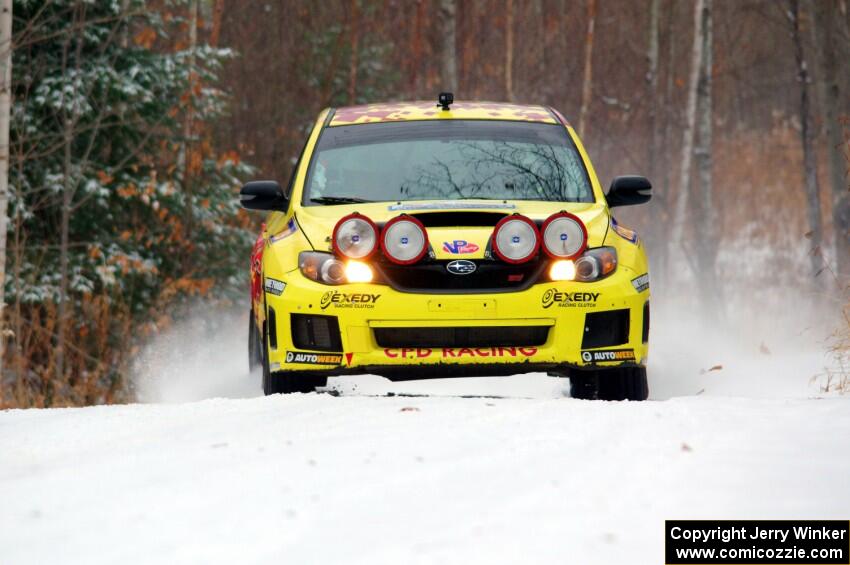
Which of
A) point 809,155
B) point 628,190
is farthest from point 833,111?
point 628,190

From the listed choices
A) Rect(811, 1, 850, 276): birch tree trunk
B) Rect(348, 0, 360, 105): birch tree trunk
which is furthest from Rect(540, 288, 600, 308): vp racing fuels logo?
Rect(348, 0, 360, 105): birch tree trunk

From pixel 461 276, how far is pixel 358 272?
521 mm

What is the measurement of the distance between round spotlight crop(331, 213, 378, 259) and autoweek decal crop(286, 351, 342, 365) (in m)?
0.52

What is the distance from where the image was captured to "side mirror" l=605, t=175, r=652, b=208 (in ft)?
25.3

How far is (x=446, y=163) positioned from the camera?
25.9 feet

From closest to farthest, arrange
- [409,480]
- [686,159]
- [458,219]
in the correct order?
1. [409,480]
2. [458,219]
3. [686,159]

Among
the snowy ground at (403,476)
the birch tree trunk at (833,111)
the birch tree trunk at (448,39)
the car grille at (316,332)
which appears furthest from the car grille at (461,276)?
the birch tree trunk at (448,39)

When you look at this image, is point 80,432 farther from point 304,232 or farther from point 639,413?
point 639,413

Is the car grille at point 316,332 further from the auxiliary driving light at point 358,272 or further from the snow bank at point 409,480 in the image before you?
the snow bank at point 409,480

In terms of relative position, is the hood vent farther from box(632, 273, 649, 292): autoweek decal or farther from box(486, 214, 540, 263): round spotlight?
box(632, 273, 649, 292): autoweek decal

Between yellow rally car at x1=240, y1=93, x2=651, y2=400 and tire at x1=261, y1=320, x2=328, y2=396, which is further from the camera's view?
tire at x1=261, y1=320, x2=328, y2=396

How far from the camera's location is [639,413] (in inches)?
227

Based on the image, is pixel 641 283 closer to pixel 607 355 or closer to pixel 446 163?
pixel 607 355

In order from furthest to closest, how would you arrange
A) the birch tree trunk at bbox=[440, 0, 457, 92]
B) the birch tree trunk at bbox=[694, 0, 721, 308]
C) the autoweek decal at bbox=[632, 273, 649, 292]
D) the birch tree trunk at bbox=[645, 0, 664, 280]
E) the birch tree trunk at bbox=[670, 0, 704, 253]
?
the birch tree trunk at bbox=[645, 0, 664, 280]
the birch tree trunk at bbox=[670, 0, 704, 253]
the birch tree trunk at bbox=[694, 0, 721, 308]
the birch tree trunk at bbox=[440, 0, 457, 92]
the autoweek decal at bbox=[632, 273, 649, 292]
